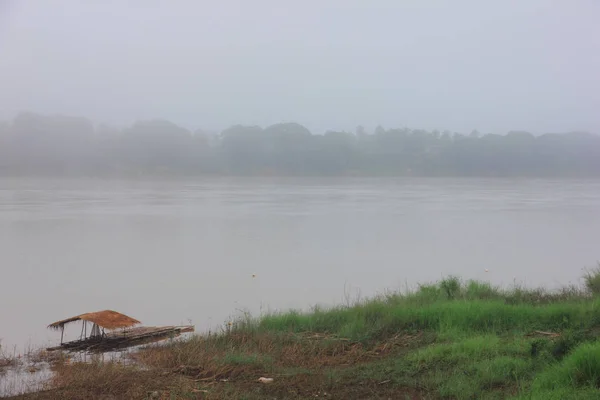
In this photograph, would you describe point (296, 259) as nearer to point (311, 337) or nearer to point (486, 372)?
point (311, 337)

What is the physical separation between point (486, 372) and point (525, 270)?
895 cm

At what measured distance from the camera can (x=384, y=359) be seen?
3.81m

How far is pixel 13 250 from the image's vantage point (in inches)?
567

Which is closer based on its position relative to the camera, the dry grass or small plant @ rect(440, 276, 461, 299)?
the dry grass

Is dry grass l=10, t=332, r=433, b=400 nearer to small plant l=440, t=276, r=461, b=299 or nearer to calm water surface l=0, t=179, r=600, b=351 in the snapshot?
small plant l=440, t=276, r=461, b=299

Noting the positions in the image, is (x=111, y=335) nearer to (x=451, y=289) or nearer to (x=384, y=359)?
(x=384, y=359)

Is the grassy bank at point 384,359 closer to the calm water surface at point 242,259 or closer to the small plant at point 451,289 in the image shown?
the small plant at point 451,289

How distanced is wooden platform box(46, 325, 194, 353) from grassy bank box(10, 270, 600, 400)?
Result: 62 centimetres

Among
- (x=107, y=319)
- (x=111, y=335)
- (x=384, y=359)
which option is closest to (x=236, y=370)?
(x=384, y=359)

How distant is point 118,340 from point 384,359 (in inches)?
113

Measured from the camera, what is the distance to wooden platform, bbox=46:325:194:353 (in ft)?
17.1

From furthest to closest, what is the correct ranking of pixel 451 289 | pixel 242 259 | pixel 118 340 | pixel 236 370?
pixel 242 259
pixel 451 289
pixel 118 340
pixel 236 370

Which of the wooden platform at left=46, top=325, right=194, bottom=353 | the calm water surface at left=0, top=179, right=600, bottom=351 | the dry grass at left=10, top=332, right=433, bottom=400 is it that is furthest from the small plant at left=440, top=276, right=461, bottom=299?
the wooden platform at left=46, top=325, right=194, bottom=353

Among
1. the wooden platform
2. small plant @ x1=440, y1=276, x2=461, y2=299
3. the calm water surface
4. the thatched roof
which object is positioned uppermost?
small plant @ x1=440, y1=276, x2=461, y2=299
